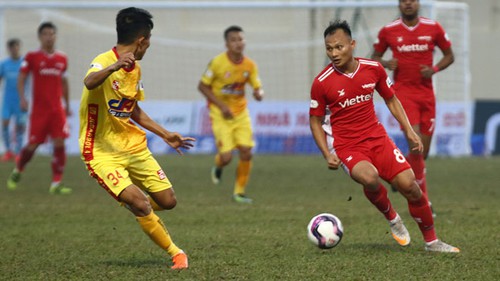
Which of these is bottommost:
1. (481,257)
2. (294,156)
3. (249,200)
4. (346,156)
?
(294,156)

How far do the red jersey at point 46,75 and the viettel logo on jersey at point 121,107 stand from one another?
20.3 feet

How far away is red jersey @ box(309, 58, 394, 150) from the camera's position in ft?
24.5

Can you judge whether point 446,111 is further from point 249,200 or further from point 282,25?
point 249,200

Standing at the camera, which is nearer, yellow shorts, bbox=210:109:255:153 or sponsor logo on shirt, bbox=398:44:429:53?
sponsor logo on shirt, bbox=398:44:429:53

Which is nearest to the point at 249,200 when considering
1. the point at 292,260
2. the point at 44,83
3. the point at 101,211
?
the point at 101,211

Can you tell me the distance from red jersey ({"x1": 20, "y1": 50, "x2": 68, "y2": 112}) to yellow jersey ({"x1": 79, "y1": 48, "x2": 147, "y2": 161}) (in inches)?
243

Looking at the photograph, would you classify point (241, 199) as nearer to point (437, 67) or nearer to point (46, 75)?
point (437, 67)

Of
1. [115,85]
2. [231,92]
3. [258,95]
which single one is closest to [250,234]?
[115,85]

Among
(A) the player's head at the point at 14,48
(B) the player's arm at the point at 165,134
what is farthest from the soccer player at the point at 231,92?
→ (A) the player's head at the point at 14,48

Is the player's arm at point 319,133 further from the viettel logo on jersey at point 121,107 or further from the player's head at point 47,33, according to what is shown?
the player's head at point 47,33

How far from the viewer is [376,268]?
676cm

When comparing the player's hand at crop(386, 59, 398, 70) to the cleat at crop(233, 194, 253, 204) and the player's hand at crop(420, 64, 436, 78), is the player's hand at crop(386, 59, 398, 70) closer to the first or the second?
the player's hand at crop(420, 64, 436, 78)

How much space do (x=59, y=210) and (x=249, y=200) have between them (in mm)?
2441

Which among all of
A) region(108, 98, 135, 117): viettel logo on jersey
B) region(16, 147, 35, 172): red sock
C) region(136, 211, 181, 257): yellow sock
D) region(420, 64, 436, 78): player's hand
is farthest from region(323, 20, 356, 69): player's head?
region(16, 147, 35, 172): red sock
